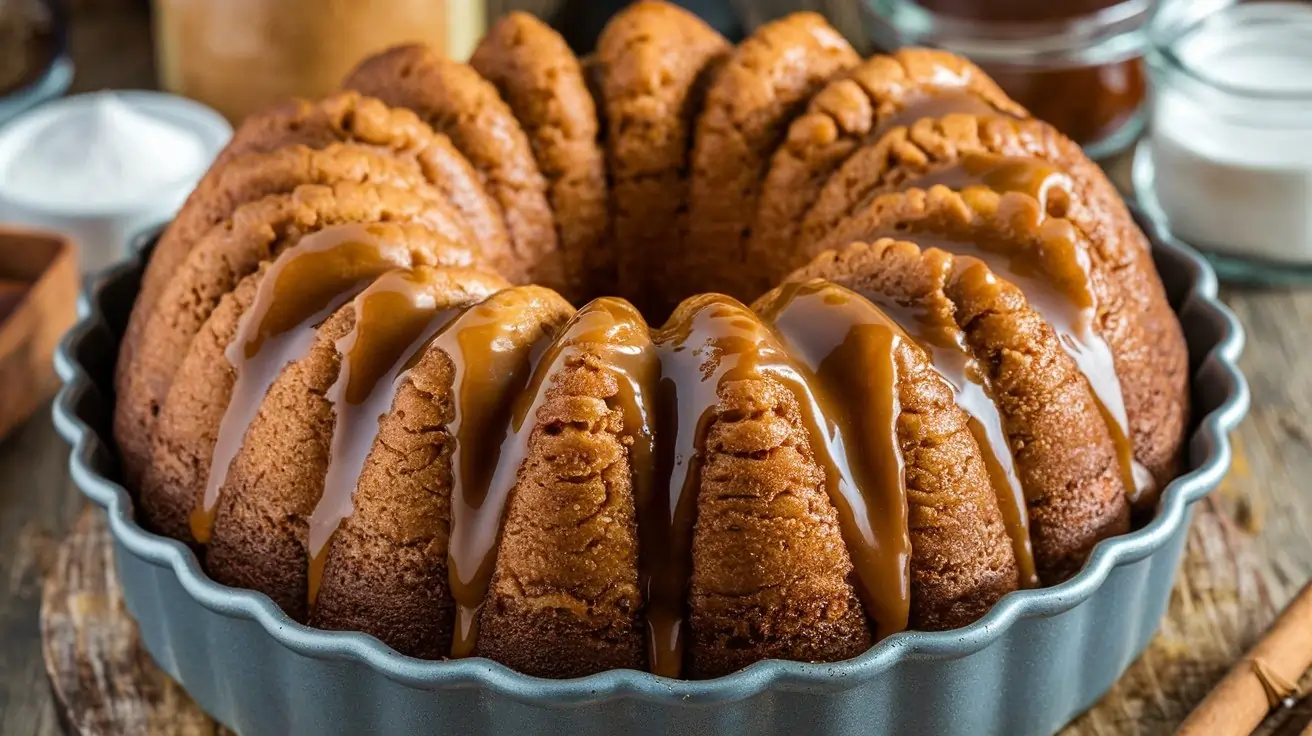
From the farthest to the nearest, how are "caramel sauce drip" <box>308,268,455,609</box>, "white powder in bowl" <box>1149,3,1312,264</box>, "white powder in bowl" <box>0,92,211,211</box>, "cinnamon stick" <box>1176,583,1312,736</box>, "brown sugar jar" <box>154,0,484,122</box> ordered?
"brown sugar jar" <box>154,0,484,122</box> < "white powder in bowl" <box>0,92,211,211</box> < "white powder in bowl" <box>1149,3,1312,264</box> < "cinnamon stick" <box>1176,583,1312,736</box> < "caramel sauce drip" <box>308,268,455,609</box>

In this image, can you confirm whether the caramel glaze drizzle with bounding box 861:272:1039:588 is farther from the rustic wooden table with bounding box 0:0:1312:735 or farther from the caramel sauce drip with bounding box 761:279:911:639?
the rustic wooden table with bounding box 0:0:1312:735

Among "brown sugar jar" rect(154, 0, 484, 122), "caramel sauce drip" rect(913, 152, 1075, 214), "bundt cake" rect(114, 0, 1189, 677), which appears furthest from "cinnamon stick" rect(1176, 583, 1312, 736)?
"brown sugar jar" rect(154, 0, 484, 122)

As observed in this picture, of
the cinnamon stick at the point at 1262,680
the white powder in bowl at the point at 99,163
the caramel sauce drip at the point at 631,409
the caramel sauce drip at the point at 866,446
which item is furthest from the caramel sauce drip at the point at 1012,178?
the white powder in bowl at the point at 99,163

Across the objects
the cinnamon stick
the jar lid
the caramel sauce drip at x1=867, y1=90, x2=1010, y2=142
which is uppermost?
the caramel sauce drip at x1=867, y1=90, x2=1010, y2=142

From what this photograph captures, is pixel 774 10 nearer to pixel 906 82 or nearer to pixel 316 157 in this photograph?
pixel 906 82

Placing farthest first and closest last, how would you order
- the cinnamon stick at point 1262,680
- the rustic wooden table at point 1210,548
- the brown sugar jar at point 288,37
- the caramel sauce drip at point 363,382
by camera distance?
the brown sugar jar at point 288,37 → the rustic wooden table at point 1210,548 → the cinnamon stick at point 1262,680 → the caramel sauce drip at point 363,382

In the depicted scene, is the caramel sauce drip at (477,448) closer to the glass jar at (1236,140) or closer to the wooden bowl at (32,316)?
the wooden bowl at (32,316)
